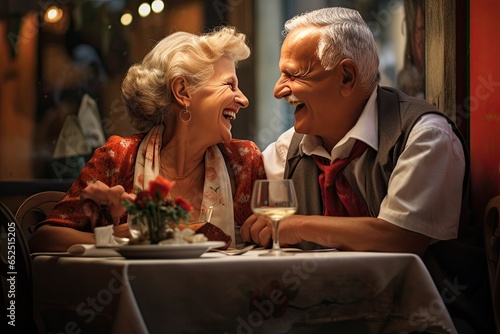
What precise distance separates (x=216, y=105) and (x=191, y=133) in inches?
5.5

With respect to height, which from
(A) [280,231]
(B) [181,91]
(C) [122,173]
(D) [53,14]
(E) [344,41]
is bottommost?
(A) [280,231]

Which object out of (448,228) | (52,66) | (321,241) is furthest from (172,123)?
(52,66)

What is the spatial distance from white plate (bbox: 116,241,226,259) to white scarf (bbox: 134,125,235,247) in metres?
0.88

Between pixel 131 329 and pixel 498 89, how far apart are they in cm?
161

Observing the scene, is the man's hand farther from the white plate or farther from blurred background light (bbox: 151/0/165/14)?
blurred background light (bbox: 151/0/165/14)

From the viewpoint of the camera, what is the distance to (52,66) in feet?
17.3

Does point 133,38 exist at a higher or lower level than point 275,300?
higher

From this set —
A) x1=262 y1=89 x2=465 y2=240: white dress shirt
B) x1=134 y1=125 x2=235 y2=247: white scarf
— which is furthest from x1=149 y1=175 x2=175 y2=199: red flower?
x1=134 y1=125 x2=235 y2=247: white scarf

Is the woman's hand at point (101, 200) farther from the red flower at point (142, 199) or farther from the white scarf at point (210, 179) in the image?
the white scarf at point (210, 179)

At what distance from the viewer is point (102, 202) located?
234 centimetres

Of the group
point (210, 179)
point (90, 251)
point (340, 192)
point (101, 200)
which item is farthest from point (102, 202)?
point (340, 192)

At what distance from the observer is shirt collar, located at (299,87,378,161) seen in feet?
8.95

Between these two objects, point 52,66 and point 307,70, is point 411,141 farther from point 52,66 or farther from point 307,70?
point 52,66

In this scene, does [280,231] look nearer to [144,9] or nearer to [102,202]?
[102,202]
